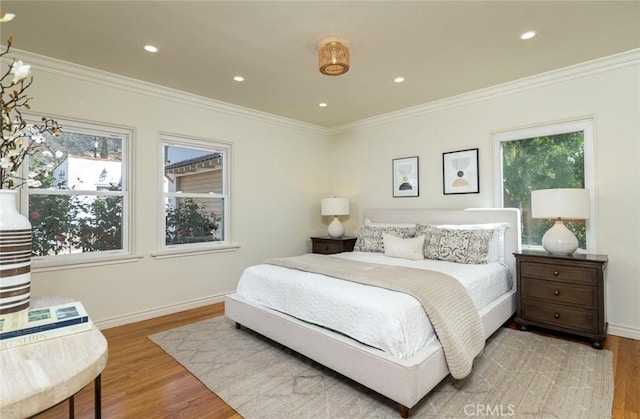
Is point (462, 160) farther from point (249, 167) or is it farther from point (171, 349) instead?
point (171, 349)

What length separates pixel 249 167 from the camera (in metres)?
4.46

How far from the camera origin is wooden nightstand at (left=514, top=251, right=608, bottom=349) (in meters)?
2.66

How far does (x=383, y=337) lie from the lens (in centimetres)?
191

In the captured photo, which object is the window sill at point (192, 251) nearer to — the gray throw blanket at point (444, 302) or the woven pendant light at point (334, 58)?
the gray throw blanket at point (444, 302)

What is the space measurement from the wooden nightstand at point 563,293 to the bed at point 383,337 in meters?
0.20

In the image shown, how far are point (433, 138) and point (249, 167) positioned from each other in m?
2.53

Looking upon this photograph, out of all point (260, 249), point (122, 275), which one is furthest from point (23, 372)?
point (260, 249)

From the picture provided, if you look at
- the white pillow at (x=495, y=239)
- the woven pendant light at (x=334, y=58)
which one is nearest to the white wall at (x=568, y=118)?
Result: the white pillow at (x=495, y=239)

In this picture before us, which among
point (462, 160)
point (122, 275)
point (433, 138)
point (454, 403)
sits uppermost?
point (433, 138)

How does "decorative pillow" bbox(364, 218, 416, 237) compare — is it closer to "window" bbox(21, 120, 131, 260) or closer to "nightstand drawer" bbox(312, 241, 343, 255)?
"nightstand drawer" bbox(312, 241, 343, 255)

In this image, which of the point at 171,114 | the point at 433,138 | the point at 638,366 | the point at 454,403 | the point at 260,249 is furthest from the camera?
the point at 260,249

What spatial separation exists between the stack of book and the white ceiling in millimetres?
1998

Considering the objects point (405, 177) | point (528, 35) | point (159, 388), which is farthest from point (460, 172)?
point (159, 388)

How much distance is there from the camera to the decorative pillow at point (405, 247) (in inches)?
136
